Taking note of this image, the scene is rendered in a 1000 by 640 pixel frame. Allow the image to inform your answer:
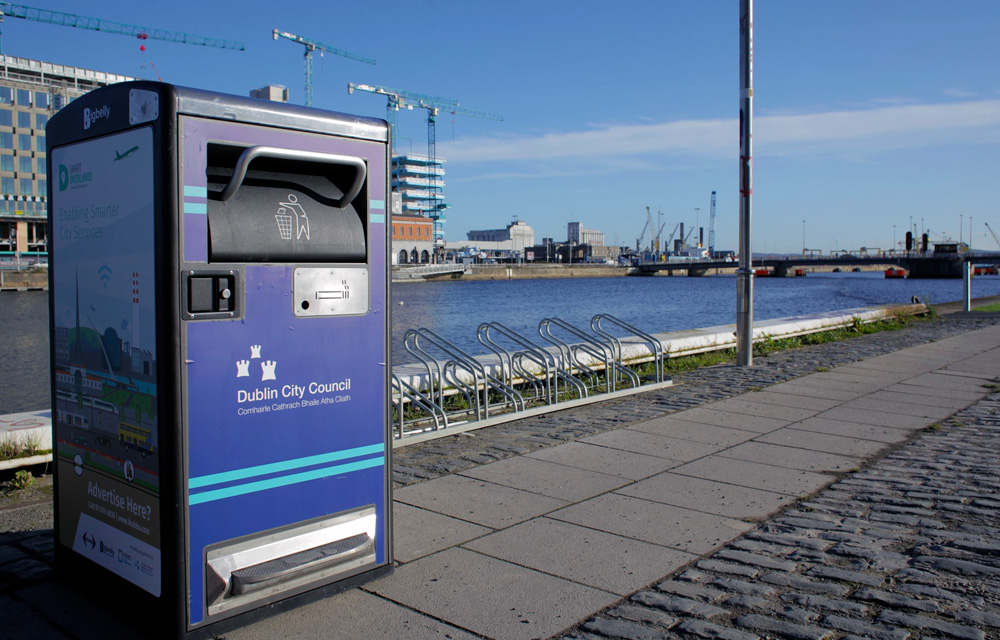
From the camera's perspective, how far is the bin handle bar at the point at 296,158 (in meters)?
3.21

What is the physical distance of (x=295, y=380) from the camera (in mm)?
3471

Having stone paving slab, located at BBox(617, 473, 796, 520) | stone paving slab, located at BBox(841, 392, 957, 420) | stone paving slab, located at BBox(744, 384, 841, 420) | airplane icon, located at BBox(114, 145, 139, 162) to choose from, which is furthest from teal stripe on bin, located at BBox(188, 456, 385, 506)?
stone paving slab, located at BBox(841, 392, 957, 420)

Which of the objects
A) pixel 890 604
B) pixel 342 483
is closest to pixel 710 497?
pixel 890 604

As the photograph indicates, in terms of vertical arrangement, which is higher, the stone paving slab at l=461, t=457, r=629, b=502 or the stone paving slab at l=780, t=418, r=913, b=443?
the stone paving slab at l=780, t=418, r=913, b=443

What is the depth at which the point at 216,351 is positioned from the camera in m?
3.20

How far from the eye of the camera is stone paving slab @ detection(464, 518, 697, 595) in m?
3.94

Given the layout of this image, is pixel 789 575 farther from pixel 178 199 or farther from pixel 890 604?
pixel 178 199

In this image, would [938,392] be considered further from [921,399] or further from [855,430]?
[855,430]

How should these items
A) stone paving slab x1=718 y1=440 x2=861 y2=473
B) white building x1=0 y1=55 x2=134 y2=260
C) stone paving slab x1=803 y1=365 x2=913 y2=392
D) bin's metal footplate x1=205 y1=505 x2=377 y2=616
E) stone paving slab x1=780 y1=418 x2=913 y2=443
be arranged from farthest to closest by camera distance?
1. white building x1=0 y1=55 x2=134 y2=260
2. stone paving slab x1=803 y1=365 x2=913 y2=392
3. stone paving slab x1=780 y1=418 x2=913 y2=443
4. stone paving slab x1=718 y1=440 x2=861 y2=473
5. bin's metal footplate x1=205 y1=505 x2=377 y2=616

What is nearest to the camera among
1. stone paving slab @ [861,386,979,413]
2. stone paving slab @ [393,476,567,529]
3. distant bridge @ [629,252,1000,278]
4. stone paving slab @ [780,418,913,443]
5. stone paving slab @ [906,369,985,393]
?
stone paving slab @ [393,476,567,529]

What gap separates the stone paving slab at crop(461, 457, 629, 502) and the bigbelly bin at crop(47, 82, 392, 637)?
183 cm

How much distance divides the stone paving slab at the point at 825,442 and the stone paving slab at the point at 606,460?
99cm

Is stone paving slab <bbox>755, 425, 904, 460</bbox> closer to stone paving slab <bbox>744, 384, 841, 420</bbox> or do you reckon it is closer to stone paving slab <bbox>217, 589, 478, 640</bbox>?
stone paving slab <bbox>744, 384, 841, 420</bbox>

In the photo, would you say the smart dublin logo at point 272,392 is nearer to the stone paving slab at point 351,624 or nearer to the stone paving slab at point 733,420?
the stone paving slab at point 351,624
